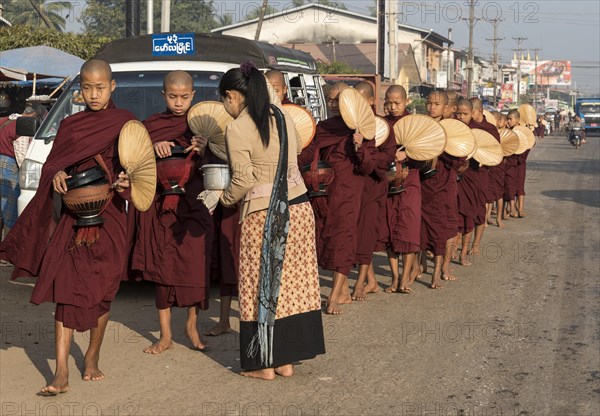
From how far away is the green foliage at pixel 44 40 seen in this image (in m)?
21.1

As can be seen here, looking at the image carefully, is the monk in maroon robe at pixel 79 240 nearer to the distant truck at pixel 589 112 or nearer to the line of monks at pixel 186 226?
the line of monks at pixel 186 226

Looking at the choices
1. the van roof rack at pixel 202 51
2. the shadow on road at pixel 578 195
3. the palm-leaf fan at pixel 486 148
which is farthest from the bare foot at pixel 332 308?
the shadow on road at pixel 578 195

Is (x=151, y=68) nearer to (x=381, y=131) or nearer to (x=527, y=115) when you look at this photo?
(x=381, y=131)

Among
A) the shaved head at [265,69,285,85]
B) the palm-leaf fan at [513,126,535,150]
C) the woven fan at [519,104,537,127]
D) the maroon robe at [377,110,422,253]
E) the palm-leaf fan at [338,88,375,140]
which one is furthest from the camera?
the woven fan at [519,104,537,127]

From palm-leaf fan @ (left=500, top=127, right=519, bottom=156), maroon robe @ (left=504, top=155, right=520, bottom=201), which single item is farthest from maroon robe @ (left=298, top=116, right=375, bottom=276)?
maroon robe @ (left=504, top=155, right=520, bottom=201)

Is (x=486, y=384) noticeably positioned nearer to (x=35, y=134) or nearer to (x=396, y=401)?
(x=396, y=401)

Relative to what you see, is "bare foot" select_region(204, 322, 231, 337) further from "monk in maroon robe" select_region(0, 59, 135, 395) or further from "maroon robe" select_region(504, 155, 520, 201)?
"maroon robe" select_region(504, 155, 520, 201)

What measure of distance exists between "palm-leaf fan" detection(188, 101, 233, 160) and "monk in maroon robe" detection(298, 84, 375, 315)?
1462 mm

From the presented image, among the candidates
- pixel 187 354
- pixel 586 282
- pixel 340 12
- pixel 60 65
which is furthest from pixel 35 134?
pixel 340 12

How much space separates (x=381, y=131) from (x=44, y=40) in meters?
15.1

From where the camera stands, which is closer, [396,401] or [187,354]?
[396,401]

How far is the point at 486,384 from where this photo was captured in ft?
19.9

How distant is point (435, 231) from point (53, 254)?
15.5ft

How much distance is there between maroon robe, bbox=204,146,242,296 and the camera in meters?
7.00
